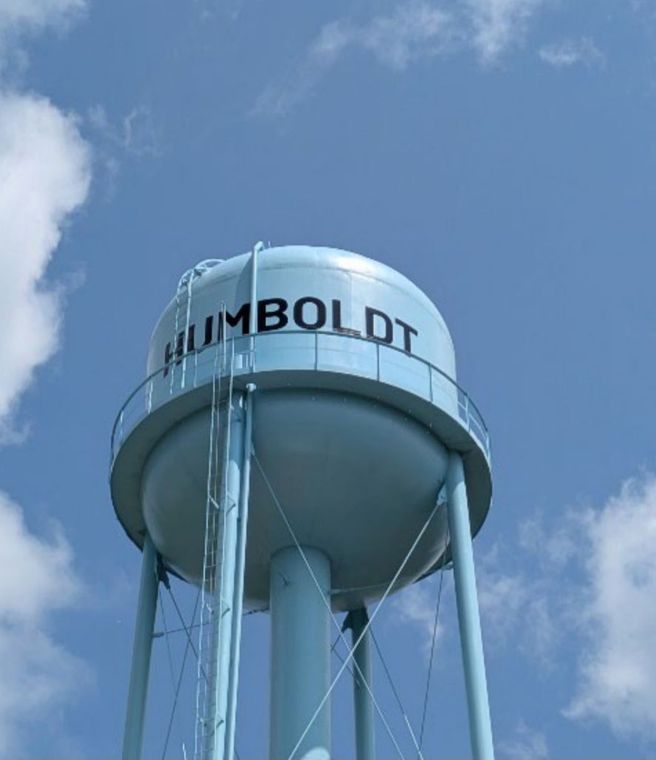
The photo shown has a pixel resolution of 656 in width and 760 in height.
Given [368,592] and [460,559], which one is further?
[368,592]

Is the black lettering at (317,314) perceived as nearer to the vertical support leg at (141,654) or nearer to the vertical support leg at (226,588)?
the vertical support leg at (226,588)

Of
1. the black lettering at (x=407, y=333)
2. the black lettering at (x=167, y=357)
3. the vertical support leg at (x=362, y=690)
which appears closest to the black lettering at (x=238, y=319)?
the black lettering at (x=167, y=357)

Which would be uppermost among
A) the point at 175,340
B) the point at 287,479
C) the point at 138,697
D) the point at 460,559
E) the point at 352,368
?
the point at 175,340

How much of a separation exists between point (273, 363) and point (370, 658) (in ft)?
16.4

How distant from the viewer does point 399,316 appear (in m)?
16.3

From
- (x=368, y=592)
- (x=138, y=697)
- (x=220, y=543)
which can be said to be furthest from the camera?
(x=368, y=592)

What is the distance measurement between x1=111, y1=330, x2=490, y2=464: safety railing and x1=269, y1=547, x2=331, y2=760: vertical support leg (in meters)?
2.61

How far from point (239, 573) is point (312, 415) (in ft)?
6.88

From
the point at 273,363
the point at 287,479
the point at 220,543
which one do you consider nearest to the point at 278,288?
the point at 273,363

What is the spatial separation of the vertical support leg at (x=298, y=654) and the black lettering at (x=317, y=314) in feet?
9.67

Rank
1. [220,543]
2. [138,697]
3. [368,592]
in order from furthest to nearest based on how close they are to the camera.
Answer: [368,592], [138,697], [220,543]

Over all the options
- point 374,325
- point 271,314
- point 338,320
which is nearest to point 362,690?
point 374,325

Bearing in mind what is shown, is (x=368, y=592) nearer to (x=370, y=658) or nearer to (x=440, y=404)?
(x=370, y=658)

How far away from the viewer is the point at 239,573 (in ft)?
47.3
